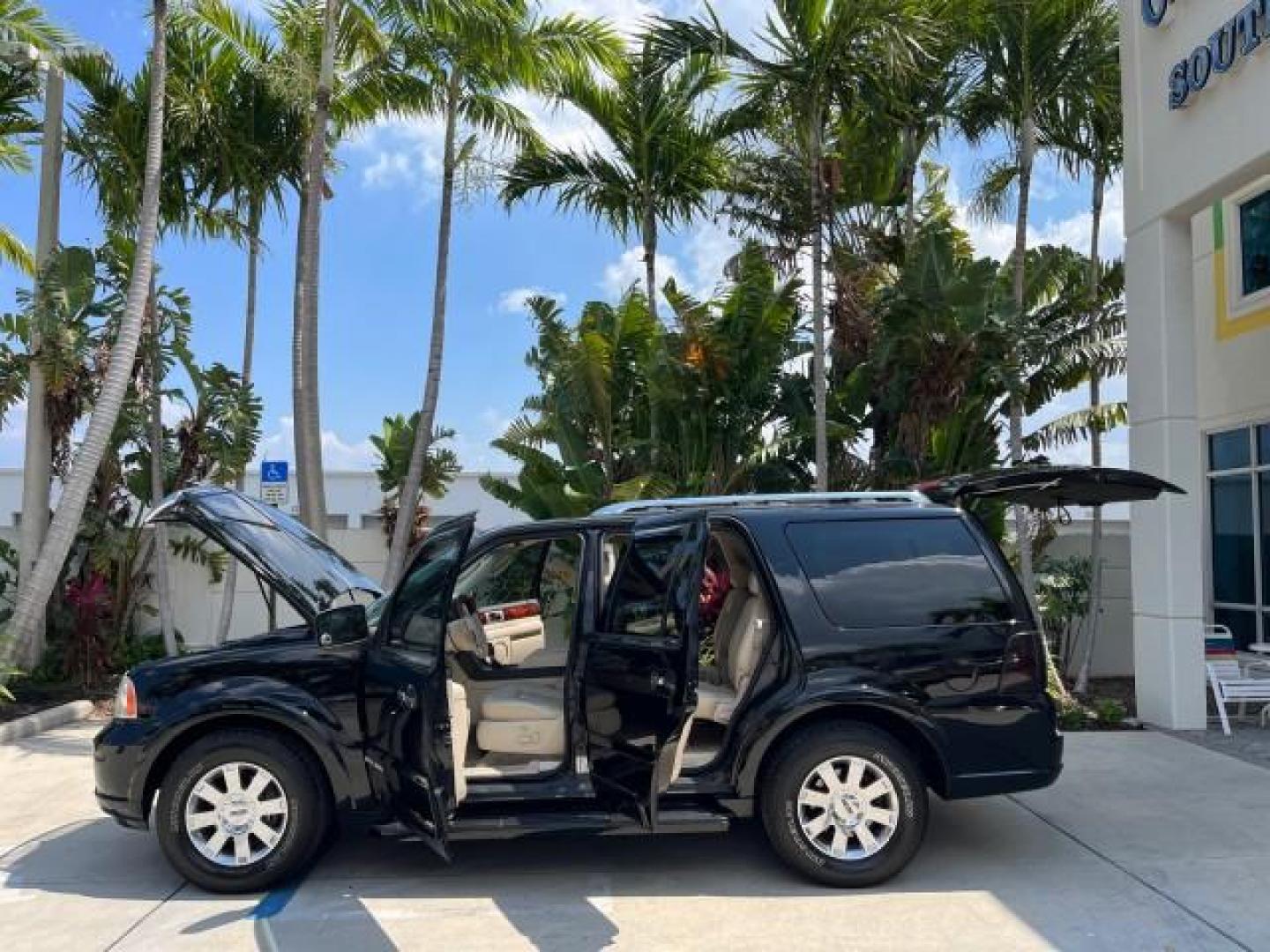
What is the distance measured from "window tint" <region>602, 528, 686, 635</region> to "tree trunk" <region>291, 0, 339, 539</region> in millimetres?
7167

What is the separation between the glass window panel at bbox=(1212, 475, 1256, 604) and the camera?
1270 cm

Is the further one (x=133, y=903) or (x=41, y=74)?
(x=41, y=74)

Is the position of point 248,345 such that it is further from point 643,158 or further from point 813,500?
point 813,500

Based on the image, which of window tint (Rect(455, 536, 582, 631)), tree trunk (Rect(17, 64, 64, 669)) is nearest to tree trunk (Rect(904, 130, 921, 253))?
window tint (Rect(455, 536, 582, 631))

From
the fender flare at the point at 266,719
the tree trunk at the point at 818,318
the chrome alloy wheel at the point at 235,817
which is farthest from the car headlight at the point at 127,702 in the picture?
the tree trunk at the point at 818,318

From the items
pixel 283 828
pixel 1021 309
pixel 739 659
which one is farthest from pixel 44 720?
pixel 1021 309

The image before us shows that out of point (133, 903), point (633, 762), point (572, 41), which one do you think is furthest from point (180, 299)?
point (633, 762)

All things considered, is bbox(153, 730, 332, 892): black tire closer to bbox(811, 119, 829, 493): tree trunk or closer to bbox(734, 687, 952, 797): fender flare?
bbox(734, 687, 952, 797): fender flare

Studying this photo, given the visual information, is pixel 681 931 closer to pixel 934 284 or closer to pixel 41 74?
pixel 934 284

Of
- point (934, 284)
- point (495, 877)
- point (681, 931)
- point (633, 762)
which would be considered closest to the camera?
point (681, 931)

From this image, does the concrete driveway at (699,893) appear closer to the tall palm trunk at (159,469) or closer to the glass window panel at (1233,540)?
the tall palm trunk at (159,469)

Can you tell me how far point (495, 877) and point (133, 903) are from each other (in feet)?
5.73

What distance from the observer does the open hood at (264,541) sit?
19.3ft

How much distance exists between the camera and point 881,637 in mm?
5410
